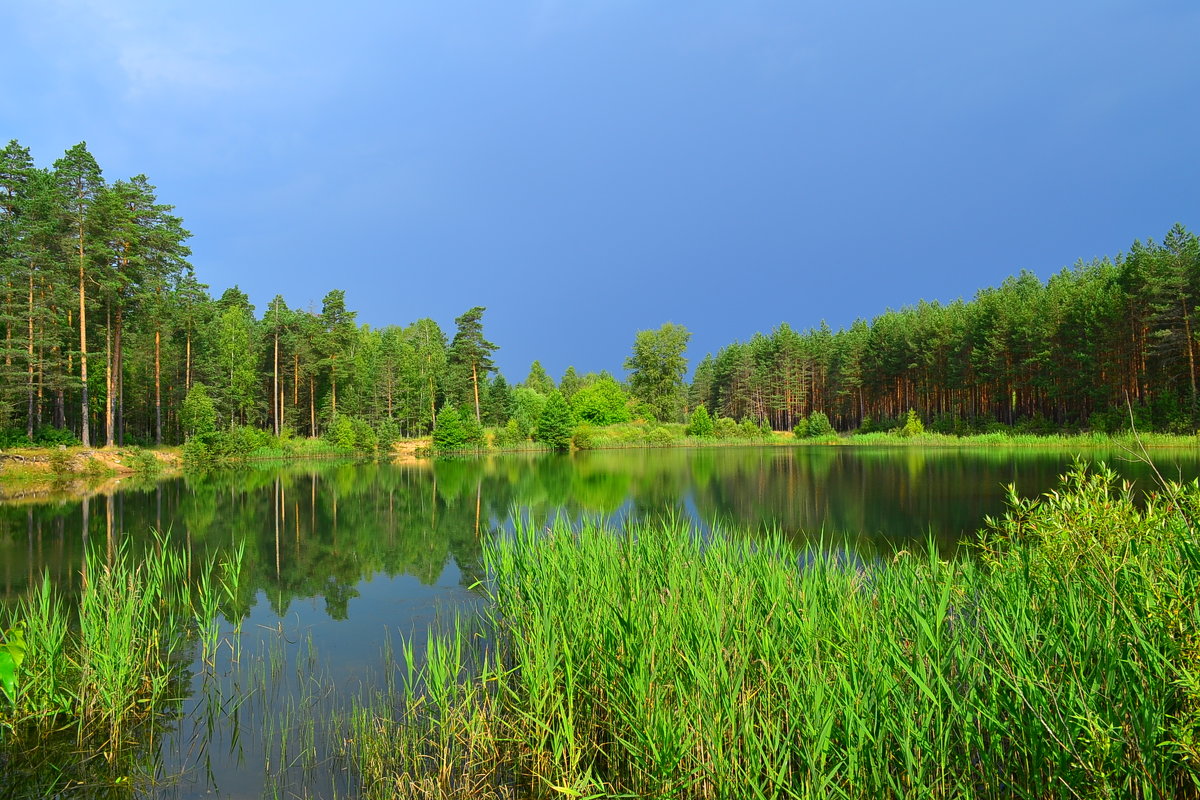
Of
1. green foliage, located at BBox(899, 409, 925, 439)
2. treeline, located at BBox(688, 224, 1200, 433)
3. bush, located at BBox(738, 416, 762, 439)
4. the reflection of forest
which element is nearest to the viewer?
the reflection of forest

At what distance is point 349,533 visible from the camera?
1541 centimetres

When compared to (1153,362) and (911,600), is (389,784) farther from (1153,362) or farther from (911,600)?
(1153,362)

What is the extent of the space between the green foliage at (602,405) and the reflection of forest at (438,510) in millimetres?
34328

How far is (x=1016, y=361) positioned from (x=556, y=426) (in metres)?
34.2

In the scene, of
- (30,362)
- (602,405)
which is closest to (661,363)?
(602,405)

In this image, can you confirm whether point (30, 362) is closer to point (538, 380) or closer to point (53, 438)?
point (53, 438)

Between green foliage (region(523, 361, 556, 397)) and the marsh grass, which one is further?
green foliage (region(523, 361, 556, 397))

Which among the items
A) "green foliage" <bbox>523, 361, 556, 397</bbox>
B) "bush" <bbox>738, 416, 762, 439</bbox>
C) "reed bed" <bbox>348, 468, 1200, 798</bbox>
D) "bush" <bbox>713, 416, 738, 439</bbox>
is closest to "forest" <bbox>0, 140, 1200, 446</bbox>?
"bush" <bbox>738, 416, 762, 439</bbox>

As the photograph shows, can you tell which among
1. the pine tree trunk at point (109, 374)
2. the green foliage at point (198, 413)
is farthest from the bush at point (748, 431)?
the pine tree trunk at point (109, 374)

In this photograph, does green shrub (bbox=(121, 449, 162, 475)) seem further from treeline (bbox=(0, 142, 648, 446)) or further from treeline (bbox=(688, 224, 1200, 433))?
treeline (bbox=(688, 224, 1200, 433))

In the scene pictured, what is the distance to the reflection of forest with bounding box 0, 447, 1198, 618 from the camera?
38.2 feet

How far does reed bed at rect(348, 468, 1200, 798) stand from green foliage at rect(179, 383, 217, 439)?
113 feet

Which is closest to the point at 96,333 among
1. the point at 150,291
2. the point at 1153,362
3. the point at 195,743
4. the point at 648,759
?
the point at 150,291

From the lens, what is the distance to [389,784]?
13.4 ft
